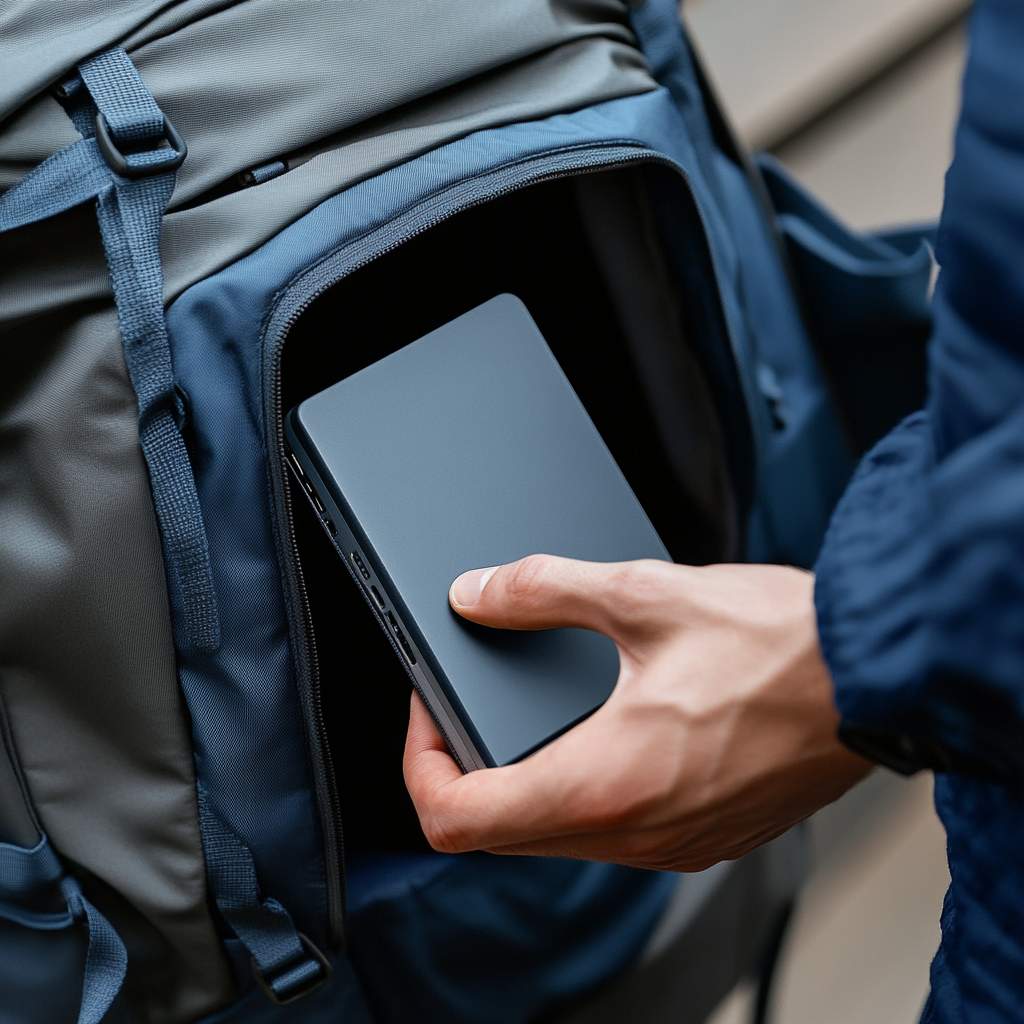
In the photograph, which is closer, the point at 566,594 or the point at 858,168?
the point at 566,594

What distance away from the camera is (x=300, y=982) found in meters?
0.50

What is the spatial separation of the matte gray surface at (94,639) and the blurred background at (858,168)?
0.72 metres

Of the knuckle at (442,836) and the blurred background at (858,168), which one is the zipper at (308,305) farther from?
the blurred background at (858,168)

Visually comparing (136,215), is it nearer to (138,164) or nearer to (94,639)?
(138,164)

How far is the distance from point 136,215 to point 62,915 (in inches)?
13.0

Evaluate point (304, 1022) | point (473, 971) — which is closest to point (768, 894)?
point (473, 971)

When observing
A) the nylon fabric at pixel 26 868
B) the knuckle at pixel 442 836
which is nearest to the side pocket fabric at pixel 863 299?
the knuckle at pixel 442 836

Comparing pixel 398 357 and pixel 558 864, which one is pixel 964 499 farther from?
pixel 558 864

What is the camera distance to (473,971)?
583 mm

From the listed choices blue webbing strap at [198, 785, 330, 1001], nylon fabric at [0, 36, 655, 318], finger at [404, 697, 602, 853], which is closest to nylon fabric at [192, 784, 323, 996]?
blue webbing strap at [198, 785, 330, 1001]

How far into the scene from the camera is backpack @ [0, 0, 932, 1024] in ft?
→ 1.40

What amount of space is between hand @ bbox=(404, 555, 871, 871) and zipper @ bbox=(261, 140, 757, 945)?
97mm

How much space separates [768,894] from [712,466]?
347mm

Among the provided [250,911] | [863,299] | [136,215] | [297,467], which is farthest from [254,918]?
[863,299]
